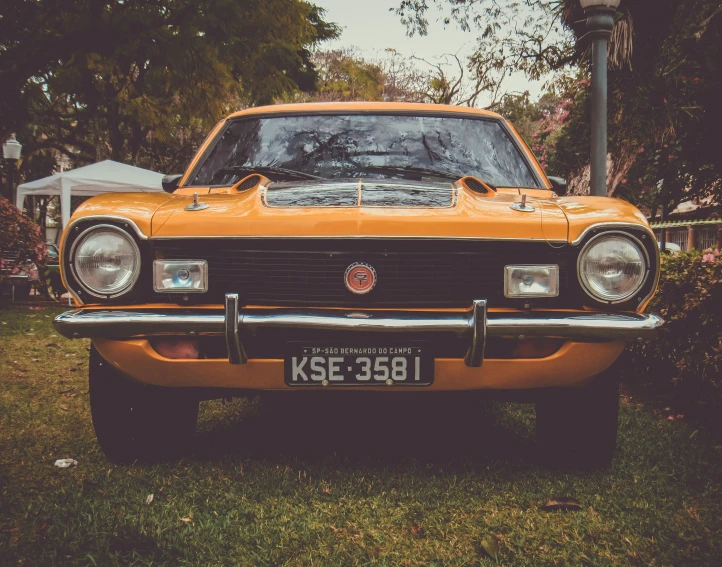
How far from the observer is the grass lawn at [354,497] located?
92.1 inches

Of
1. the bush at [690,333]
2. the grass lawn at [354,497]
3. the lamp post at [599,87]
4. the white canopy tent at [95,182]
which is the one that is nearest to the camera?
the grass lawn at [354,497]

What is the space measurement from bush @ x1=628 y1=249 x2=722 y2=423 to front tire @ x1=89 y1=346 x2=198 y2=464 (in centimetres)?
255

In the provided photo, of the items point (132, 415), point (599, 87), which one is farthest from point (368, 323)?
point (599, 87)

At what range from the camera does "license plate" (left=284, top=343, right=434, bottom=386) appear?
2.64 meters

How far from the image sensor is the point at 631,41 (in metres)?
Result: 9.47

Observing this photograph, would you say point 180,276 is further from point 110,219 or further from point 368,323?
point 368,323

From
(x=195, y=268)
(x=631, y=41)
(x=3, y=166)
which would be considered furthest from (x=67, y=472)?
(x=3, y=166)

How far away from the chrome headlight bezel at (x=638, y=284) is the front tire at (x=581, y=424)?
0.33 metres

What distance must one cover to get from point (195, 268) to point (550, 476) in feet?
5.51

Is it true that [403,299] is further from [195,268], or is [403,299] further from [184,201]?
[184,201]

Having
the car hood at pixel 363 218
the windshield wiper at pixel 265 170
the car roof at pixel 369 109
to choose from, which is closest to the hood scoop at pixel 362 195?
the car hood at pixel 363 218

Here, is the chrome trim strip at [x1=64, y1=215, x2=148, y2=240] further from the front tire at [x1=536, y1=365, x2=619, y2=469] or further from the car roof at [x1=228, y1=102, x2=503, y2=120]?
the front tire at [x1=536, y1=365, x2=619, y2=469]

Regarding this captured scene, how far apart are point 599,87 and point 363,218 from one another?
169 inches

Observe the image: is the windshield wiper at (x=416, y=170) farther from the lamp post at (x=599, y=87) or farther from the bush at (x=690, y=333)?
the lamp post at (x=599, y=87)
